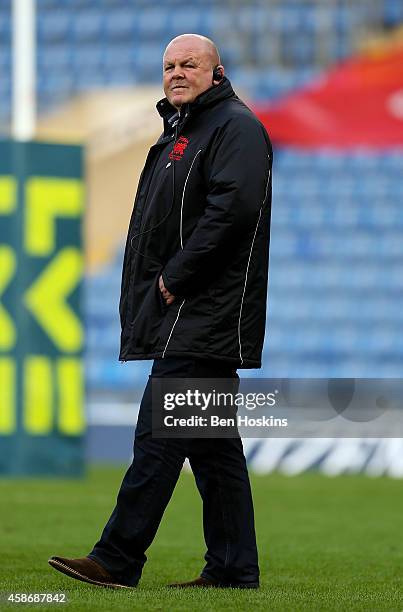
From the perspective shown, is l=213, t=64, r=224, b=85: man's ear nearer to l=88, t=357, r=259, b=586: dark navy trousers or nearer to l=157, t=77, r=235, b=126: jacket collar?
l=157, t=77, r=235, b=126: jacket collar

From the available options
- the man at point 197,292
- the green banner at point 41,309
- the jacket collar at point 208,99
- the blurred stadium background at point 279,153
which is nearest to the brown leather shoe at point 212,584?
the man at point 197,292

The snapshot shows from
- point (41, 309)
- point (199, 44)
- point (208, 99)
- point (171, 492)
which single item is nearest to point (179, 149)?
point (208, 99)

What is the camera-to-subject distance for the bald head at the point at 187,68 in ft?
13.5

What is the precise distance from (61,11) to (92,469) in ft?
24.9

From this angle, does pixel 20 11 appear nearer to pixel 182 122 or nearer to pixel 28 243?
pixel 28 243

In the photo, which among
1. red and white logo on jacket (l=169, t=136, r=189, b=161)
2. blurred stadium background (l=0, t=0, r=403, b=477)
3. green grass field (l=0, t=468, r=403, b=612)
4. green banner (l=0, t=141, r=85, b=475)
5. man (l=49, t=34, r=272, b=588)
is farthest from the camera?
blurred stadium background (l=0, t=0, r=403, b=477)

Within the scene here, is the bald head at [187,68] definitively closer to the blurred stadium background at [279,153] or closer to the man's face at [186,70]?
the man's face at [186,70]

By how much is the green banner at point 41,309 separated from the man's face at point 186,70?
20.3 ft

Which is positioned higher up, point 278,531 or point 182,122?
point 182,122

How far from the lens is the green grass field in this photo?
385 centimetres

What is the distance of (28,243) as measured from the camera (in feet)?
33.8


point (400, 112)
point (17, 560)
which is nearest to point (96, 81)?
point (400, 112)

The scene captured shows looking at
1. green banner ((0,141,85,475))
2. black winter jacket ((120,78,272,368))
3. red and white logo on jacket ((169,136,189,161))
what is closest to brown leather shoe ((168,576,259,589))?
black winter jacket ((120,78,272,368))

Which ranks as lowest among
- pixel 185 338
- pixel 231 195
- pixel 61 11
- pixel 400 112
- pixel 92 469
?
pixel 92 469
